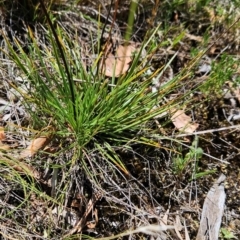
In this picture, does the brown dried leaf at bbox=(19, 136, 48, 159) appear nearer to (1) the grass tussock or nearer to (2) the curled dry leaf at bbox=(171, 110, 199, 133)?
(1) the grass tussock

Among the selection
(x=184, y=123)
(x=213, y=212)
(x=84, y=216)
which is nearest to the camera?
(x=84, y=216)

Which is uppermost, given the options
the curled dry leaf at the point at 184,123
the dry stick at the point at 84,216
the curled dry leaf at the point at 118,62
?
the curled dry leaf at the point at 118,62

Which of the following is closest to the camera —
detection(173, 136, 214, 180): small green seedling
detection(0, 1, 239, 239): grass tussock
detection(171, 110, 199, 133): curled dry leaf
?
detection(0, 1, 239, 239): grass tussock

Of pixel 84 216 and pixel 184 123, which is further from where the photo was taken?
pixel 184 123

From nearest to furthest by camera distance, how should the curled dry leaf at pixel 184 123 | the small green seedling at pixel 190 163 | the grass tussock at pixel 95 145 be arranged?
the grass tussock at pixel 95 145 < the small green seedling at pixel 190 163 < the curled dry leaf at pixel 184 123

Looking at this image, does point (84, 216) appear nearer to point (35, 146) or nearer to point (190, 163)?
point (35, 146)

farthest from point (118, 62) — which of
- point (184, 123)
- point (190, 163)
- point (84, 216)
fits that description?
point (84, 216)

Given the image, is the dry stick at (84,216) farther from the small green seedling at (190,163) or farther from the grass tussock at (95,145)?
the small green seedling at (190,163)

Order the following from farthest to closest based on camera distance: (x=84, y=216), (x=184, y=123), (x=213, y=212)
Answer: (x=184, y=123)
(x=213, y=212)
(x=84, y=216)

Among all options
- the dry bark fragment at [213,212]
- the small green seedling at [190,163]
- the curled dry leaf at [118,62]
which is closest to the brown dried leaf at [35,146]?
the curled dry leaf at [118,62]

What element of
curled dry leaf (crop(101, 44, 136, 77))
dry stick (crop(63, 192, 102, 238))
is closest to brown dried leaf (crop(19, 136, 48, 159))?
dry stick (crop(63, 192, 102, 238))

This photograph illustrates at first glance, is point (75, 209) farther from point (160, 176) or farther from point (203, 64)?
point (203, 64)

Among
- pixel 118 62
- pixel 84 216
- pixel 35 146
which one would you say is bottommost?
pixel 84 216
